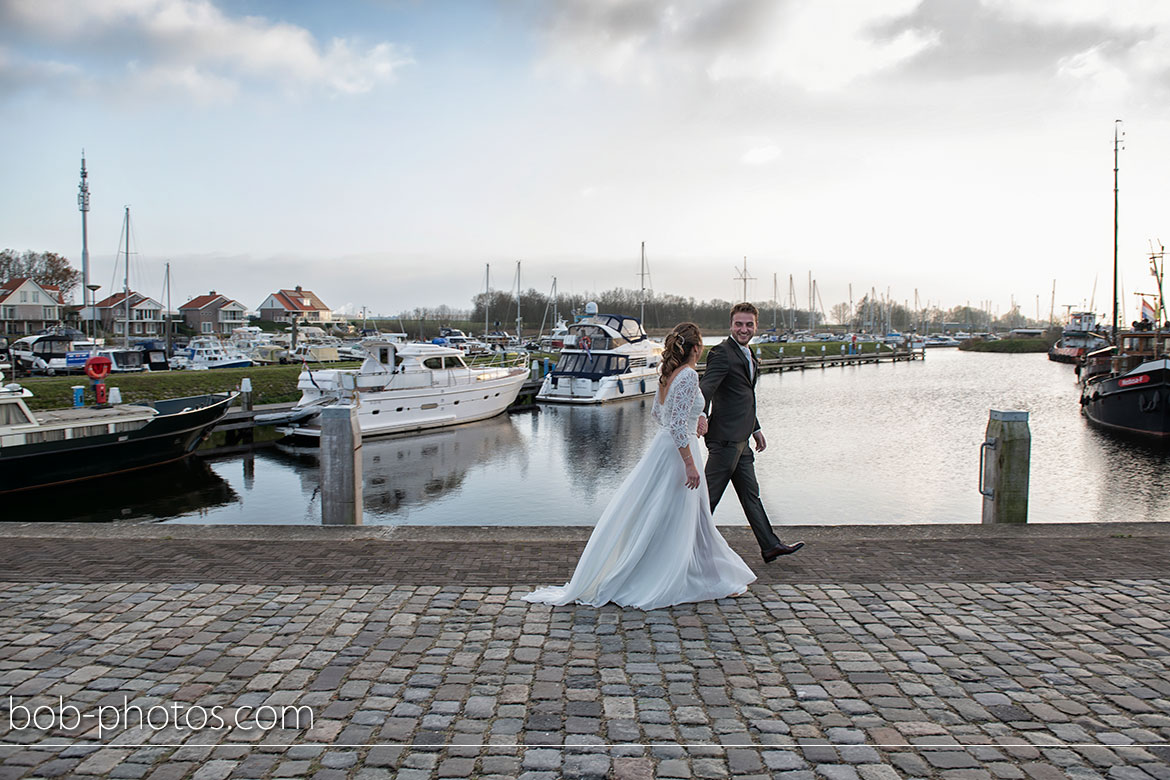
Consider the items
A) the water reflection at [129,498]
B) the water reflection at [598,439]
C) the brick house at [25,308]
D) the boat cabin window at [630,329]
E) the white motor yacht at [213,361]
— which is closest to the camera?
the water reflection at [129,498]

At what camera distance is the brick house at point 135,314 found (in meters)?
92.6

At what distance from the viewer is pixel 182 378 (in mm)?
29031

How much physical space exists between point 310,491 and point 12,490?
5918 millimetres

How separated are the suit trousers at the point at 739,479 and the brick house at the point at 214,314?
104 m

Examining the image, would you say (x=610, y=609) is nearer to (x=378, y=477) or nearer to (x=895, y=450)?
(x=378, y=477)

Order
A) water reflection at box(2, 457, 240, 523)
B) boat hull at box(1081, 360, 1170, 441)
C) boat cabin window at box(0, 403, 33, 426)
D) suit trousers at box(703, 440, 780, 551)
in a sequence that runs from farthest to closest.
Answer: boat hull at box(1081, 360, 1170, 441) < boat cabin window at box(0, 403, 33, 426) < water reflection at box(2, 457, 240, 523) < suit trousers at box(703, 440, 780, 551)

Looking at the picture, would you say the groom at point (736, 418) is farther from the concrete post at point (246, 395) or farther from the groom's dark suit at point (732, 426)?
the concrete post at point (246, 395)

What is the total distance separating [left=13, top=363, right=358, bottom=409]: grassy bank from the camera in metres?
24.6

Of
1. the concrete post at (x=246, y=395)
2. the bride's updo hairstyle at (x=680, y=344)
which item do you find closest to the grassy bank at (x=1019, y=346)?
the concrete post at (x=246, y=395)

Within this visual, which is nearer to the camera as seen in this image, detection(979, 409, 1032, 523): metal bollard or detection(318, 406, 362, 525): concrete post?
detection(979, 409, 1032, 523): metal bollard

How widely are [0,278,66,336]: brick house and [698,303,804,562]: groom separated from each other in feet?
310

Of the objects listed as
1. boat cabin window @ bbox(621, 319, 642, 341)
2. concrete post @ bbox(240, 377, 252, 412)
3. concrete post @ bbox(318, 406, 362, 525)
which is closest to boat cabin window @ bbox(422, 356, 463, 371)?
concrete post @ bbox(240, 377, 252, 412)

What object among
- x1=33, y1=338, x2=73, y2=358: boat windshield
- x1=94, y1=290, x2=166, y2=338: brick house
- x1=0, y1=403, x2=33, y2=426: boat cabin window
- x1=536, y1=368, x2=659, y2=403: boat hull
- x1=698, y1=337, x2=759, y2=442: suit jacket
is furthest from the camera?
x1=94, y1=290, x2=166, y2=338: brick house

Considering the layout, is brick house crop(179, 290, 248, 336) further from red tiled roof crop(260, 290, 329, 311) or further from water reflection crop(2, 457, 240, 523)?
water reflection crop(2, 457, 240, 523)
